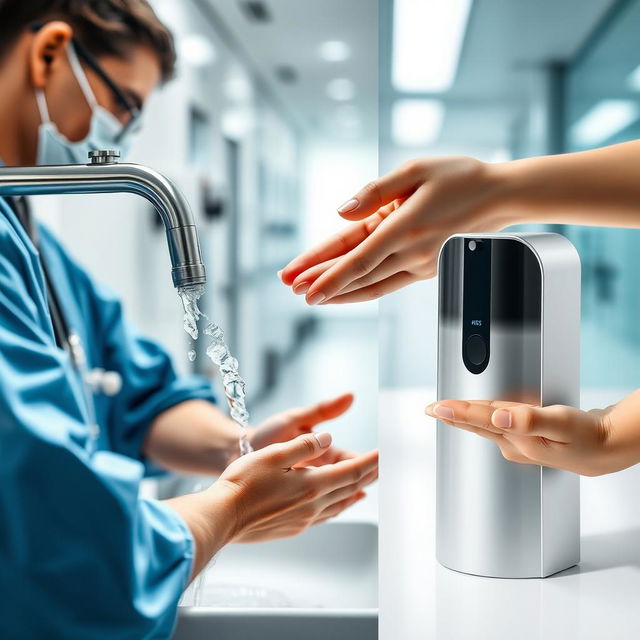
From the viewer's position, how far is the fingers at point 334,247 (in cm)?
53

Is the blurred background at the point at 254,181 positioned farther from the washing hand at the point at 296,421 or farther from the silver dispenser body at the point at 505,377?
the washing hand at the point at 296,421

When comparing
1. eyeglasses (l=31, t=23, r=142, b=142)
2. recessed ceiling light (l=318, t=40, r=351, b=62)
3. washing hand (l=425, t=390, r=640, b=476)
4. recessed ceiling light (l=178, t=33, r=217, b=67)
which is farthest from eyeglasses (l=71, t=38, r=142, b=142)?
recessed ceiling light (l=318, t=40, r=351, b=62)

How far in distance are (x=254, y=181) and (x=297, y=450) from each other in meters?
3.84

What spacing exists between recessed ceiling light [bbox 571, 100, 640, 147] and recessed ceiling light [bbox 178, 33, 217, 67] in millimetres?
1499

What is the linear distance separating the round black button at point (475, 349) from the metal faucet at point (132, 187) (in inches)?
7.5

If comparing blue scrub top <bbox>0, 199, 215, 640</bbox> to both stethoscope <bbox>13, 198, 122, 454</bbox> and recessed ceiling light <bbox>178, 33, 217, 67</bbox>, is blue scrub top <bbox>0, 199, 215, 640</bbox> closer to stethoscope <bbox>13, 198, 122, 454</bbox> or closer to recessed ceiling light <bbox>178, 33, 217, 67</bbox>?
stethoscope <bbox>13, 198, 122, 454</bbox>

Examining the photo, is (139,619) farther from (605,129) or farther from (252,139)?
(252,139)

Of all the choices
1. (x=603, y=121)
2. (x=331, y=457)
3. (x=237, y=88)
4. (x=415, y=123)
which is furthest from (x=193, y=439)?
(x=237, y=88)

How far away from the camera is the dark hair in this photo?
85cm

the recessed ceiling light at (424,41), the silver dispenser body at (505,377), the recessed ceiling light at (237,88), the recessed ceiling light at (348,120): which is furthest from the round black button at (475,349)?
the recessed ceiling light at (348,120)

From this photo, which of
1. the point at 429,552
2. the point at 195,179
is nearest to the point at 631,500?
the point at 429,552

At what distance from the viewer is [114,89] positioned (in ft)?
3.04

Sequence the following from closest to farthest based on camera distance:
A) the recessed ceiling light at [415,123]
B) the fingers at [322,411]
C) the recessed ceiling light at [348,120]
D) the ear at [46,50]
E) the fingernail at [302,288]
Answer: the fingernail at [302,288]
the fingers at [322,411]
the ear at [46,50]
the recessed ceiling light at [415,123]
the recessed ceiling light at [348,120]

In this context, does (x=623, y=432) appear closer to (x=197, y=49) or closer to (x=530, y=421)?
(x=530, y=421)
